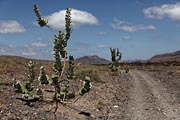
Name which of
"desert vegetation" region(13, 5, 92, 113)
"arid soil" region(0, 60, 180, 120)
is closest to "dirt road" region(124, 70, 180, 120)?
"arid soil" region(0, 60, 180, 120)

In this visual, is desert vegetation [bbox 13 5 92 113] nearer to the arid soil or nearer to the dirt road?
the arid soil

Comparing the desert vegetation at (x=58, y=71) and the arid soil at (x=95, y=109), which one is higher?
the desert vegetation at (x=58, y=71)

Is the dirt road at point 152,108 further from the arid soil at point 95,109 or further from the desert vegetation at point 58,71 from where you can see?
the desert vegetation at point 58,71

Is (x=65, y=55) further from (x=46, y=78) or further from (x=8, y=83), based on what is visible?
(x=8, y=83)

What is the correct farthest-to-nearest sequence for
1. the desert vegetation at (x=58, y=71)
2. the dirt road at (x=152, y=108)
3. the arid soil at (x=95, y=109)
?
the dirt road at (x=152, y=108) → the arid soil at (x=95, y=109) → the desert vegetation at (x=58, y=71)

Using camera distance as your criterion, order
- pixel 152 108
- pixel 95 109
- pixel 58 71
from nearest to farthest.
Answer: pixel 58 71, pixel 95 109, pixel 152 108

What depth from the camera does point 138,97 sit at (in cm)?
2611

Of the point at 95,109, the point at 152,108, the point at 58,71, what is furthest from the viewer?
the point at 152,108

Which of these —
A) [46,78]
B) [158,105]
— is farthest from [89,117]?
[46,78]

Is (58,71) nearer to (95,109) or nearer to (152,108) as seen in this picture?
(95,109)

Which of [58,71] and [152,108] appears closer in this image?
[58,71]

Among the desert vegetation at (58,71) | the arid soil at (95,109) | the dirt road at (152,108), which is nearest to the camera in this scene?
the desert vegetation at (58,71)

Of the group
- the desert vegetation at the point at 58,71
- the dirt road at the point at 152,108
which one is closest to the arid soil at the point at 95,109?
the dirt road at the point at 152,108

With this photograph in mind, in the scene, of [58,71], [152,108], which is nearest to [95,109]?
[152,108]
